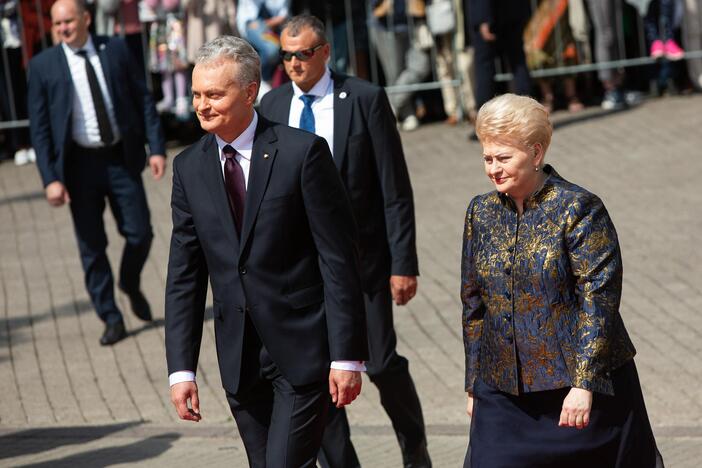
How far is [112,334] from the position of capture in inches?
355

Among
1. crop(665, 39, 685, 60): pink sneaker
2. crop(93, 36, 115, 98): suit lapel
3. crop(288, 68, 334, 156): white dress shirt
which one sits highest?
crop(93, 36, 115, 98): suit lapel

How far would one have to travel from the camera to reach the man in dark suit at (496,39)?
43.0 feet

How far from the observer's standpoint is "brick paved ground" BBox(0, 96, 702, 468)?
704 cm

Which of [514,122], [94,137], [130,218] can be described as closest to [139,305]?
[130,218]

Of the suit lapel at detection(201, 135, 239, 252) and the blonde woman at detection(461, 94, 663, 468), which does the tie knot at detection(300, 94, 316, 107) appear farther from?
the blonde woman at detection(461, 94, 663, 468)

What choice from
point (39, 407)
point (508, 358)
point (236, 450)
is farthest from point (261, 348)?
point (39, 407)

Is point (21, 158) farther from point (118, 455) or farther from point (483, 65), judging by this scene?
point (118, 455)

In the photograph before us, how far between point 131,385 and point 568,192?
4374mm

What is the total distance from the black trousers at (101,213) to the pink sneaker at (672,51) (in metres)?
7.03

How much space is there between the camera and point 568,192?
4.38m

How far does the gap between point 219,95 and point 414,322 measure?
4606mm

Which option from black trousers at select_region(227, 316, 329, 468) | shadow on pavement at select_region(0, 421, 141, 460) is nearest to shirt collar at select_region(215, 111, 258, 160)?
black trousers at select_region(227, 316, 329, 468)

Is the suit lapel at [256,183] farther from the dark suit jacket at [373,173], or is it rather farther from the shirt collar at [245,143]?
the dark suit jacket at [373,173]

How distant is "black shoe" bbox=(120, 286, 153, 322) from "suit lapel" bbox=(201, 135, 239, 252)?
4.74 m
